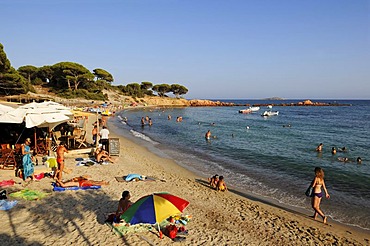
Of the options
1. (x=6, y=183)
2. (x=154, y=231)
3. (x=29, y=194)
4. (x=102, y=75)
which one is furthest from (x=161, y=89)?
(x=154, y=231)

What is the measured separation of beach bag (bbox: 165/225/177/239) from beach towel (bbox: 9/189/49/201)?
13.7 feet

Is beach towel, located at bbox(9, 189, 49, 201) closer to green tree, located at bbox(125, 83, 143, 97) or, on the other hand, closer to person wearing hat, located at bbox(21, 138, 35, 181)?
person wearing hat, located at bbox(21, 138, 35, 181)

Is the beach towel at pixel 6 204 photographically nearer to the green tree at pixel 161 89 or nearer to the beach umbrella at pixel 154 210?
the beach umbrella at pixel 154 210

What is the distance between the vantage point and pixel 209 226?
22.6 ft

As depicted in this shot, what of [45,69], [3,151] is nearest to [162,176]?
[3,151]

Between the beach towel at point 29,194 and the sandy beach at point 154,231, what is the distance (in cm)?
17

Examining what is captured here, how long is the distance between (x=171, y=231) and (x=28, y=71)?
7589cm

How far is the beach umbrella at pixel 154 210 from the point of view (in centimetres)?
508

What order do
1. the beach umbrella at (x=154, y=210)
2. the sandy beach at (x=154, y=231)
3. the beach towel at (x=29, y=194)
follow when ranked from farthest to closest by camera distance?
the beach towel at (x=29, y=194)
the sandy beach at (x=154, y=231)
the beach umbrella at (x=154, y=210)

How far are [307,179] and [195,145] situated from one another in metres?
9.95

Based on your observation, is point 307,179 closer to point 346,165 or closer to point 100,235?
point 346,165

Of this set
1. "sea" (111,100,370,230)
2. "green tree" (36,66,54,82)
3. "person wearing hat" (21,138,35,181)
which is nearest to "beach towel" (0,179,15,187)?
"person wearing hat" (21,138,35,181)

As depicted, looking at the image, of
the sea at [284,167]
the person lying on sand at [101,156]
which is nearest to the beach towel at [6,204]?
the person lying on sand at [101,156]

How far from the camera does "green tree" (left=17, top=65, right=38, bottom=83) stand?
6783cm
